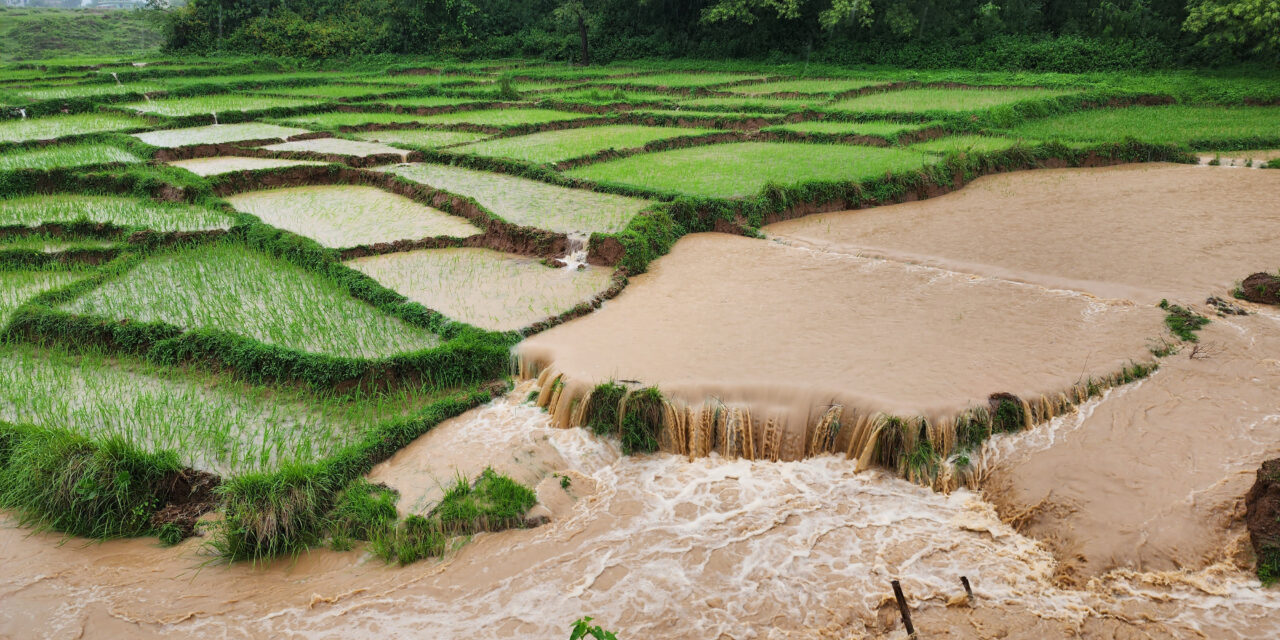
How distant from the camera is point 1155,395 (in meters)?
5.38

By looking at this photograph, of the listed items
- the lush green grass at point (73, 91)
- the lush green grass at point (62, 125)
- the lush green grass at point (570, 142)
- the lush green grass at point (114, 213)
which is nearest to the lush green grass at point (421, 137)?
the lush green grass at point (570, 142)

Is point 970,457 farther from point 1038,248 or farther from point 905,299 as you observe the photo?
point 1038,248

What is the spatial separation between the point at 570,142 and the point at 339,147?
3.61 m

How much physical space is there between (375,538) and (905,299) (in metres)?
4.72

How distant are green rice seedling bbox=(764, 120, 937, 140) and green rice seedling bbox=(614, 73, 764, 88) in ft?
18.6

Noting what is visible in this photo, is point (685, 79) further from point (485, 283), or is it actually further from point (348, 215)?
point (485, 283)

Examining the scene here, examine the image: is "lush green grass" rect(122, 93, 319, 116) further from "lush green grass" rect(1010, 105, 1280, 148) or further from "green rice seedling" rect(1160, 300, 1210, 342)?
"green rice seedling" rect(1160, 300, 1210, 342)

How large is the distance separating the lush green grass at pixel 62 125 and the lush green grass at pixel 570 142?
22.7ft

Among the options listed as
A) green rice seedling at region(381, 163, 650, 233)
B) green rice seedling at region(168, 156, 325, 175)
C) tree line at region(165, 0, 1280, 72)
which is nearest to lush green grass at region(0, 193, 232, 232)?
green rice seedling at region(168, 156, 325, 175)

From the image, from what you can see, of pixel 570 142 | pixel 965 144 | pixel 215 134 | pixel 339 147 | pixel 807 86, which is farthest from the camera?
→ pixel 807 86

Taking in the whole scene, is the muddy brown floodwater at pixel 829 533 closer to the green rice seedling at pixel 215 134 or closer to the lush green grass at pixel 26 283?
the lush green grass at pixel 26 283

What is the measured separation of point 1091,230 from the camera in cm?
854

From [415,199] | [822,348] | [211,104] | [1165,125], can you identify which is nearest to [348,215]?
[415,199]

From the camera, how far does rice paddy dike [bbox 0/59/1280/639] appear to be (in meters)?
4.02
